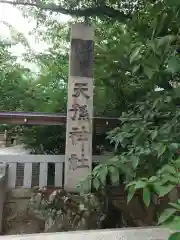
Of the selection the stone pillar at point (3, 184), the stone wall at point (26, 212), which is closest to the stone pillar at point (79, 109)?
the stone wall at point (26, 212)

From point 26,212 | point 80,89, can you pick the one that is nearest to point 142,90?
point 80,89

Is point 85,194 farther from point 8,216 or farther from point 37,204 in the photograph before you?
point 8,216

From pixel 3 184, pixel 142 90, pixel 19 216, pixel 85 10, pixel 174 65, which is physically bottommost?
pixel 19 216

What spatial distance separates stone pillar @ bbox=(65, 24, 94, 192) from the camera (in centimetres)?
274

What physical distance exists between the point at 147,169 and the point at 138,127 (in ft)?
0.99

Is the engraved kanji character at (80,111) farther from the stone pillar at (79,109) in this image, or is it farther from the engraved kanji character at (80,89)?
the engraved kanji character at (80,89)

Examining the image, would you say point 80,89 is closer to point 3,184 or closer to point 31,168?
point 31,168

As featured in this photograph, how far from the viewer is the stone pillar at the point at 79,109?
9.00 ft

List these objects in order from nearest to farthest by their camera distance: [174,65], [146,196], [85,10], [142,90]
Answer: [146,196] → [174,65] → [85,10] → [142,90]

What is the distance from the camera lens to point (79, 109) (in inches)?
111

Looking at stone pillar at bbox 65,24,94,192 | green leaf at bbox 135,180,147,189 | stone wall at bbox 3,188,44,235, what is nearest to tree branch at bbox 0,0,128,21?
stone pillar at bbox 65,24,94,192

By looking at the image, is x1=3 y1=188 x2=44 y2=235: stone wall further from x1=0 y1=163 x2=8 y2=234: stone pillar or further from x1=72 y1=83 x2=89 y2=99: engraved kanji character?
x1=72 y1=83 x2=89 y2=99: engraved kanji character

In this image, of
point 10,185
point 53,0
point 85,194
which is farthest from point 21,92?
point 85,194

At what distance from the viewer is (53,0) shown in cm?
228
